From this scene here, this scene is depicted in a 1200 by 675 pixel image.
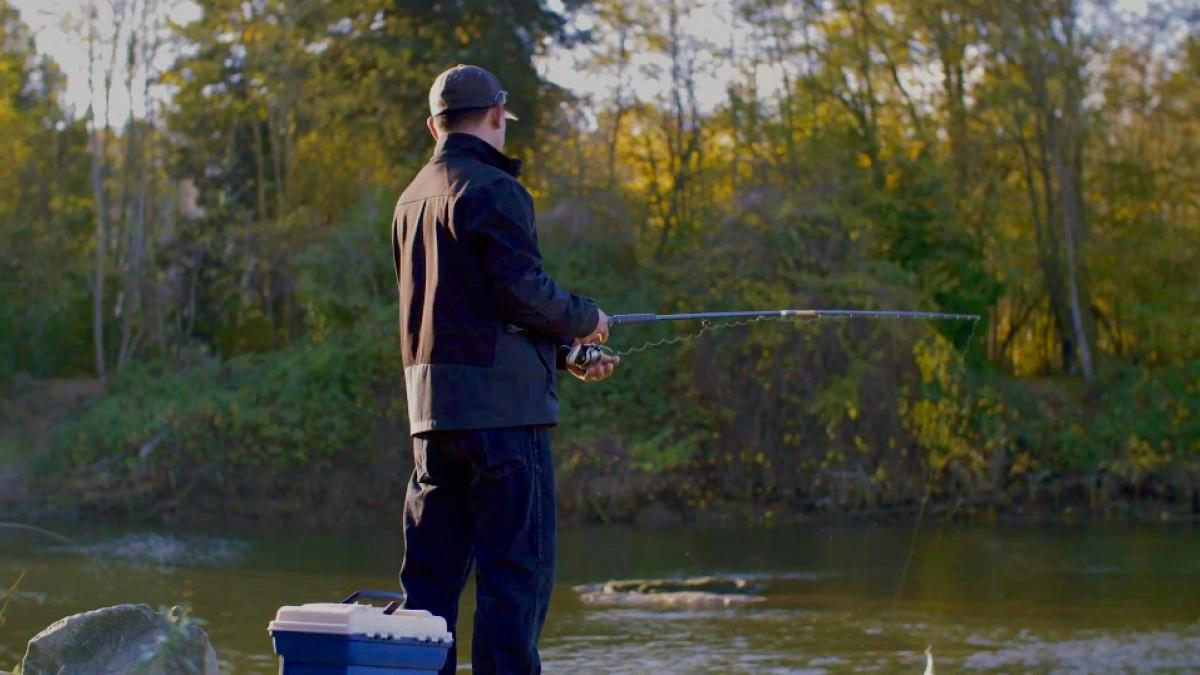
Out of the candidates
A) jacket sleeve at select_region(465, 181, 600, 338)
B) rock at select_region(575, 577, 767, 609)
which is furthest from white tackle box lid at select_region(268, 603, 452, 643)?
rock at select_region(575, 577, 767, 609)

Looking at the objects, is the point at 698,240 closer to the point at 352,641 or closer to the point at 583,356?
the point at 583,356

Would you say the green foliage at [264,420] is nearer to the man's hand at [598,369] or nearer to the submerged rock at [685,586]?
the submerged rock at [685,586]

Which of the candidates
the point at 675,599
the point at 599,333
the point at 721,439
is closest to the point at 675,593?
the point at 675,599

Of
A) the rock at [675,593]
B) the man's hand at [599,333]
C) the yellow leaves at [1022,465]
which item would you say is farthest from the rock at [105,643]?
the yellow leaves at [1022,465]

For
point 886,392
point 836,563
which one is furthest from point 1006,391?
point 836,563

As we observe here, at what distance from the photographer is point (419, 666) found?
3.49m

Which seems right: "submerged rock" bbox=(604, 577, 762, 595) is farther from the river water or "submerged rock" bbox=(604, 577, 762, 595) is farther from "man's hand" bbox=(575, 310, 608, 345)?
"man's hand" bbox=(575, 310, 608, 345)

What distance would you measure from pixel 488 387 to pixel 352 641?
2.63 feet

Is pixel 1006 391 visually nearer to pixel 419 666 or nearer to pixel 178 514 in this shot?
pixel 178 514

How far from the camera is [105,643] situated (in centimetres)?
526

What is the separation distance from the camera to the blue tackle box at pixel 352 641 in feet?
11.1

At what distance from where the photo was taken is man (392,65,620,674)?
13.0 feet

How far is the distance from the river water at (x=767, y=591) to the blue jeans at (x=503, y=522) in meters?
3.99

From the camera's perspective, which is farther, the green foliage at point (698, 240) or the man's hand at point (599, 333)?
the green foliage at point (698, 240)
